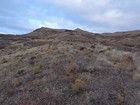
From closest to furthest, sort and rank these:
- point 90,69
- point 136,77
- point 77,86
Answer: point 77,86 → point 136,77 → point 90,69

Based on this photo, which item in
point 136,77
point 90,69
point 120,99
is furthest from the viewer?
point 90,69

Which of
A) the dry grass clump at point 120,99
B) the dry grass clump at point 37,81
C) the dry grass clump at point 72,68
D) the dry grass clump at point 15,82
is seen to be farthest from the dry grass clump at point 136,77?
the dry grass clump at point 15,82

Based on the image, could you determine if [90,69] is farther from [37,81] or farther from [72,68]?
[37,81]

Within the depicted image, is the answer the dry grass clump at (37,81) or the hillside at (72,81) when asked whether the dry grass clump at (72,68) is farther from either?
the dry grass clump at (37,81)

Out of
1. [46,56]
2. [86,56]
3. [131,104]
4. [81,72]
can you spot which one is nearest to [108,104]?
[131,104]

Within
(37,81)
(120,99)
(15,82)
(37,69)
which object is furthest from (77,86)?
(37,69)

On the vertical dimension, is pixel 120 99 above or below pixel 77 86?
below

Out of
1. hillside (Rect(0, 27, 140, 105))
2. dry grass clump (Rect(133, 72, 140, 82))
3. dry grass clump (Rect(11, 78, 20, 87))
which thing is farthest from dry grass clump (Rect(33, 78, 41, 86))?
dry grass clump (Rect(133, 72, 140, 82))

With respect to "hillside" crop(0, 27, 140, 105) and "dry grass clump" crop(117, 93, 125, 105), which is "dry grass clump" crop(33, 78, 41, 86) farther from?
"dry grass clump" crop(117, 93, 125, 105)

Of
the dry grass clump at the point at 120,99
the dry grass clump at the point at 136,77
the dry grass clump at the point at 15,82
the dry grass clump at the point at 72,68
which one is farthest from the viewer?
the dry grass clump at the point at 72,68

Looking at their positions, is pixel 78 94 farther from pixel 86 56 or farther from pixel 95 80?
pixel 86 56

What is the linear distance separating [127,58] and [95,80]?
748 centimetres

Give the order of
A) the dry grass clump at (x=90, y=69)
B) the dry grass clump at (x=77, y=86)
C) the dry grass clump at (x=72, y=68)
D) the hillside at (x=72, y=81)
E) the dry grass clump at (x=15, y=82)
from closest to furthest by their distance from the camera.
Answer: the hillside at (x=72, y=81)
the dry grass clump at (x=77, y=86)
the dry grass clump at (x=15, y=82)
the dry grass clump at (x=72, y=68)
the dry grass clump at (x=90, y=69)

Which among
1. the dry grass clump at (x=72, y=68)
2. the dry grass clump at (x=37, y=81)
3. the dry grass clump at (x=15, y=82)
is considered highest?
the dry grass clump at (x=72, y=68)
